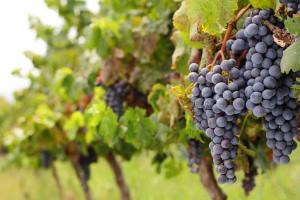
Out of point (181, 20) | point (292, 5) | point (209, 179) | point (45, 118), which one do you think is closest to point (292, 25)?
point (292, 5)

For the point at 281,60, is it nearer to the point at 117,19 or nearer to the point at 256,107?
the point at 256,107

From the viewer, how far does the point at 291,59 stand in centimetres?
172

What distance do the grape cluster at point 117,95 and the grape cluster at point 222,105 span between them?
179 cm

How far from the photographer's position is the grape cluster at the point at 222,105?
182cm

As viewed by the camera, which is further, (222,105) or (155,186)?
(155,186)

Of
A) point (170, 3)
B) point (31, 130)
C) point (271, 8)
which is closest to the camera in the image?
point (271, 8)

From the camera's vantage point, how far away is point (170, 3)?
3.30m

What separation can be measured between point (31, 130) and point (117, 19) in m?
1.91

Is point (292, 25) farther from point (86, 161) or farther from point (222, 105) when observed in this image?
point (86, 161)

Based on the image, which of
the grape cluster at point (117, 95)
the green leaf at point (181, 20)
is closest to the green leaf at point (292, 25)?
the green leaf at point (181, 20)

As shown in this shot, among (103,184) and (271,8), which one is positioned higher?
(103,184)

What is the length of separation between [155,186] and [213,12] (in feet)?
24.1

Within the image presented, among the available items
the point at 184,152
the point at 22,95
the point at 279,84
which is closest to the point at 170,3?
the point at 184,152

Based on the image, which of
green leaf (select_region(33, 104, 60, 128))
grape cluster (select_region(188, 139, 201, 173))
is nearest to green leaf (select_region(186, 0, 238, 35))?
grape cluster (select_region(188, 139, 201, 173))
